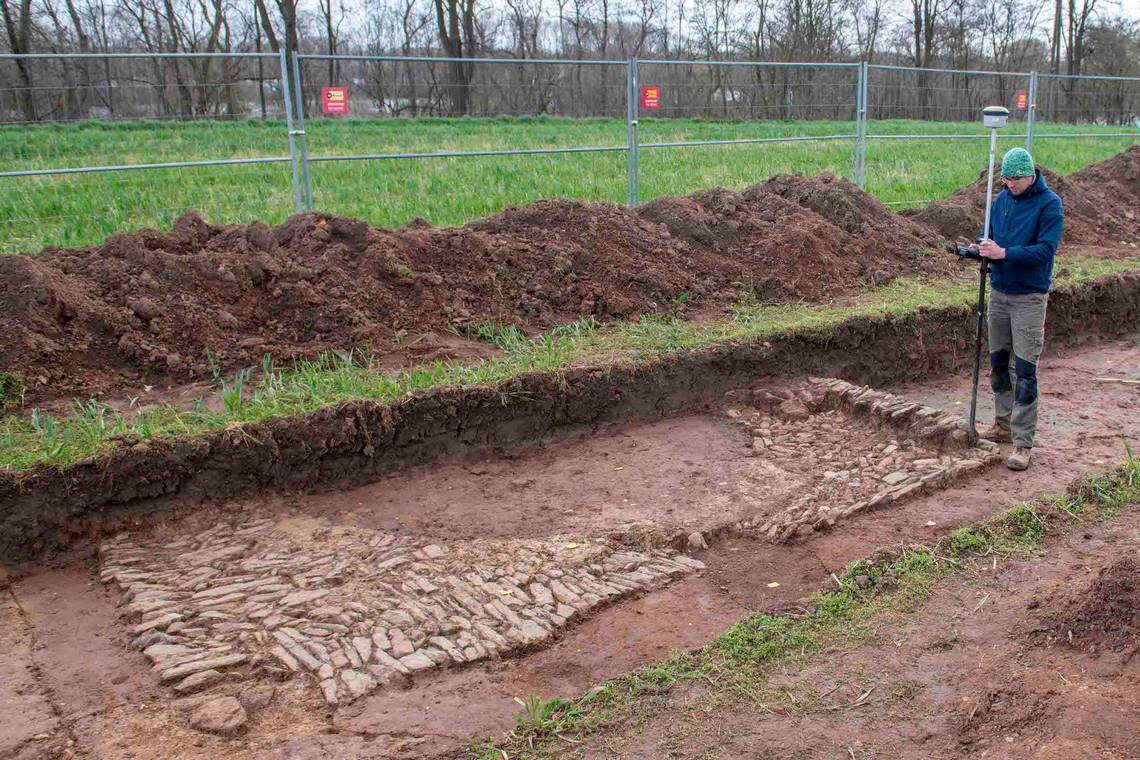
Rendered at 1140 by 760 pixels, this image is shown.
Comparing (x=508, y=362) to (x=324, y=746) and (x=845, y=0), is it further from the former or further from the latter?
(x=845, y=0)

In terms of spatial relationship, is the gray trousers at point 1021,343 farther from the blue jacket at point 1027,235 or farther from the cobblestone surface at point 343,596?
the cobblestone surface at point 343,596

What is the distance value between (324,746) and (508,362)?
3439 mm

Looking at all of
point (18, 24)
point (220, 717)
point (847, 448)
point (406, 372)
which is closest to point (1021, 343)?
point (847, 448)

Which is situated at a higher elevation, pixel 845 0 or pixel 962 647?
pixel 845 0

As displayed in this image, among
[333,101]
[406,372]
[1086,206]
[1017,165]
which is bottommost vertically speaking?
[406,372]

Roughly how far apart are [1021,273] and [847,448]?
155cm

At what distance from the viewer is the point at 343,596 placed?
4270mm

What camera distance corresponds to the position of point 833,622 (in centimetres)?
404

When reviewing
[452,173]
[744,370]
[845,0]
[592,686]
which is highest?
[845,0]

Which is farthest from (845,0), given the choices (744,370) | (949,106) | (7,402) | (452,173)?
(7,402)

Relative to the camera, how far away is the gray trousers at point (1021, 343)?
18.5ft

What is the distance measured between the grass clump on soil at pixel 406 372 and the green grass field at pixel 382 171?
129 inches

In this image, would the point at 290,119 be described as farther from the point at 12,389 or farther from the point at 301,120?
the point at 12,389

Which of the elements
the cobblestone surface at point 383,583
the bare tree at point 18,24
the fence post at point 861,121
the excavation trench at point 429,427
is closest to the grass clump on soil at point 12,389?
the excavation trench at point 429,427
